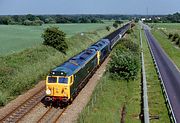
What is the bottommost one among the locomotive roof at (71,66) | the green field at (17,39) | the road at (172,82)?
the road at (172,82)

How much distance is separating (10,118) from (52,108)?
160 inches

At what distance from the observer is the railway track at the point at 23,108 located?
88.5ft

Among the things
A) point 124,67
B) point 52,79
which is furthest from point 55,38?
point 52,79

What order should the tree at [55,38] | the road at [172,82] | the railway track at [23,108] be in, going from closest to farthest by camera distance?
1. the railway track at [23,108]
2. the road at [172,82]
3. the tree at [55,38]

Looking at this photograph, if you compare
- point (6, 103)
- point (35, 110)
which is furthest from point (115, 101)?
point (6, 103)

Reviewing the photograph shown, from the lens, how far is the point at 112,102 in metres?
31.7

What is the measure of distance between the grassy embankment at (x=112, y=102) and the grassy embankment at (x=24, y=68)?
7.43 metres

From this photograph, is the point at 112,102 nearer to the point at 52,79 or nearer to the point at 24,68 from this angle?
the point at 52,79

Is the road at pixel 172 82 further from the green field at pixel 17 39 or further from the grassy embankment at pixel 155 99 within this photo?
the green field at pixel 17 39

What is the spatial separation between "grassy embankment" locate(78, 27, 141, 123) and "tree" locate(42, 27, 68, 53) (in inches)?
647

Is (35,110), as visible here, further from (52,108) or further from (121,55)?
(121,55)

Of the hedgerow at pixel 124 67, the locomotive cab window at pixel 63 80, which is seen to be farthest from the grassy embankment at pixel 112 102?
the locomotive cab window at pixel 63 80

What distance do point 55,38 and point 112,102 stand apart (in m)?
27.5

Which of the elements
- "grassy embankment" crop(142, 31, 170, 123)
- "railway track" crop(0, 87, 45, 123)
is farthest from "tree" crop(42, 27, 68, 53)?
"railway track" crop(0, 87, 45, 123)
